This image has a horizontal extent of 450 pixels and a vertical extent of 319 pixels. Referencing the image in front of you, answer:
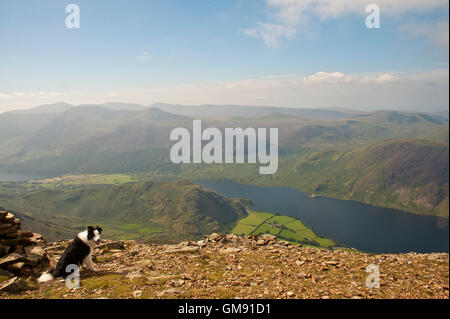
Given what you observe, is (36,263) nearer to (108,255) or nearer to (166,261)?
(108,255)

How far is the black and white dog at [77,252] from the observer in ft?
35.8

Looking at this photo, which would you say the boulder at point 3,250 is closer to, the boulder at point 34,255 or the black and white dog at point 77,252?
the boulder at point 34,255

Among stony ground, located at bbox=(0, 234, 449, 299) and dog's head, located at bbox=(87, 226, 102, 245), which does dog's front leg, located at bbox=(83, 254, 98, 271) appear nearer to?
stony ground, located at bbox=(0, 234, 449, 299)

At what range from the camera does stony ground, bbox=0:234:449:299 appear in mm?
9695

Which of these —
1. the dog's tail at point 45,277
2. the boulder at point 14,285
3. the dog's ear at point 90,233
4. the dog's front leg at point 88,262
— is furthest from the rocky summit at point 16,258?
the dog's ear at point 90,233

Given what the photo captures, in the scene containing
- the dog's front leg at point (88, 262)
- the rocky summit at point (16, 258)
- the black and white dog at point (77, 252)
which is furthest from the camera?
the dog's front leg at point (88, 262)

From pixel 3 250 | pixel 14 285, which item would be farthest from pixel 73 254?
pixel 3 250

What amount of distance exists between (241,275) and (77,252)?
7481 millimetres

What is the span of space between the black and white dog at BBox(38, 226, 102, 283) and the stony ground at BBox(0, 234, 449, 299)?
430 millimetres

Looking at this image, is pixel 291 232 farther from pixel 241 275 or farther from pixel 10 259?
pixel 10 259

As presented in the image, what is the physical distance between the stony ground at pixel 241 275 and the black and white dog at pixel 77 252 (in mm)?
430

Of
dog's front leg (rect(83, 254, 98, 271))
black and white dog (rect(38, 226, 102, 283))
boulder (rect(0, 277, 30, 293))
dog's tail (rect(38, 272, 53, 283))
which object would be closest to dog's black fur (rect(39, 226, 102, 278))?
black and white dog (rect(38, 226, 102, 283))
